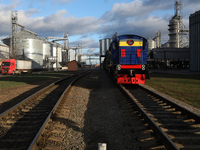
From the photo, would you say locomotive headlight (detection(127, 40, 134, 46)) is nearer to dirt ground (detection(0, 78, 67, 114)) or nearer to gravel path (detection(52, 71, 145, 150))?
gravel path (detection(52, 71, 145, 150))

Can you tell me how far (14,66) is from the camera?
35.9 m

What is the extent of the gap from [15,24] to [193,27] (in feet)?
158

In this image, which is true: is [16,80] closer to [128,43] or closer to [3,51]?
[128,43]

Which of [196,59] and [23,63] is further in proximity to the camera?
[23,63]

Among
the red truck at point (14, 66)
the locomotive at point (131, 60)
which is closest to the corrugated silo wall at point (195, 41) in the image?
the locomotive at point (131, 60)

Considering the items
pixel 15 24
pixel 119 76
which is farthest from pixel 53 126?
pixel 15 24

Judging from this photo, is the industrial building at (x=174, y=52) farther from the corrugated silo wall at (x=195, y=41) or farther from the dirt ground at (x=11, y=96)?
the dirt ground at (x=11, y=96)

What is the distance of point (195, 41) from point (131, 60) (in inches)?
1210

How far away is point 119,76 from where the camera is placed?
512 inches

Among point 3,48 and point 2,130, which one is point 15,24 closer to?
point 3,48

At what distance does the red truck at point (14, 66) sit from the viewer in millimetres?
34531

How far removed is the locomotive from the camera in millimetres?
12922

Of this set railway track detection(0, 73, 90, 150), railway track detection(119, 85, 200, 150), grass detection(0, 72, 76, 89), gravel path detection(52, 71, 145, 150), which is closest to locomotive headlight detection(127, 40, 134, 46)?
railway track detection(119, 85, 200, 150)

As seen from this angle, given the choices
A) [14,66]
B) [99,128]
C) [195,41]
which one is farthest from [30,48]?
[99,128]
